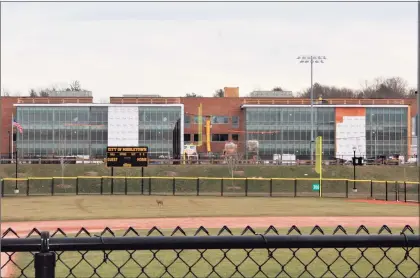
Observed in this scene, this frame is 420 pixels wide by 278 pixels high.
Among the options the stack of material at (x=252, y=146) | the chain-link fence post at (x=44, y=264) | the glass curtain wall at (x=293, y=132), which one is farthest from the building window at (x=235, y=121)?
the chain-link fence post at (x=44, y=264)

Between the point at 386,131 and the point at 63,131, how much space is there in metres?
50.0

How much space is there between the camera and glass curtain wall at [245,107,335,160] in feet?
303

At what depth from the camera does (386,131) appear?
92.8 m

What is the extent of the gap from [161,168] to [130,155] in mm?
22085

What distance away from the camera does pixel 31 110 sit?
290 ft

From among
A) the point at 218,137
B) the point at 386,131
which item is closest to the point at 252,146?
the point at 218,137

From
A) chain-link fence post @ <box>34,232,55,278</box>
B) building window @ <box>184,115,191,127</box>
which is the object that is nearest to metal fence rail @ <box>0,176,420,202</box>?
building window @ <box>184,115,191,127</box>

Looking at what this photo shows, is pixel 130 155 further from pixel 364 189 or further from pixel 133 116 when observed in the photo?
pixel 133 116

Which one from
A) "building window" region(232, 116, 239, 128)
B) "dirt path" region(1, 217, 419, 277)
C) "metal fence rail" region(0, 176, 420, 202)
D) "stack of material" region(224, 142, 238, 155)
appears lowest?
"metal fence rail" region(0, 176, 420, 202)

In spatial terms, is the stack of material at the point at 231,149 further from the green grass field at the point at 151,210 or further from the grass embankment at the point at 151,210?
the grass embankment at the point at 151,210

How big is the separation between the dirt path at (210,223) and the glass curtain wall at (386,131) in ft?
214

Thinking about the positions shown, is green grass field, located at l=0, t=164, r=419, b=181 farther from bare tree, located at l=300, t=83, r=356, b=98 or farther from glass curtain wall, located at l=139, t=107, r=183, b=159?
bare tree, located at l=300, t=83, r=356, b=98

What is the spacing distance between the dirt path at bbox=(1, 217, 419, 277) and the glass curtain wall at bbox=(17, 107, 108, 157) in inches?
2437

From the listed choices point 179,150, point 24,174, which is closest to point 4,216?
point 24,174
